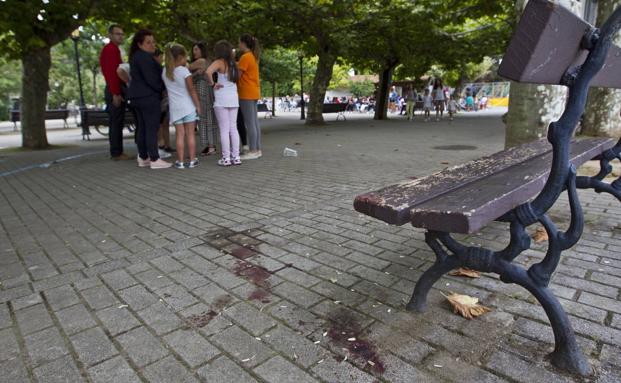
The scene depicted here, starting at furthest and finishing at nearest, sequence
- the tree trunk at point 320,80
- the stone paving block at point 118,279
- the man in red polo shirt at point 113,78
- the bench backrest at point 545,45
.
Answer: the tree trunk at point 320,80 → the man in red polo shirt at point 113,78 → the stone paving block at point 118,279 → the bench backrest at point 545,45

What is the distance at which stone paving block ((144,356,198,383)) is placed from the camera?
1785 mm

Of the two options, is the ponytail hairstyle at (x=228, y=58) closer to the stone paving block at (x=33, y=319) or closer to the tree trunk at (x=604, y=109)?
the stone paving block at (x=33, y=319)

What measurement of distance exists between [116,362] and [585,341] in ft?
6.92

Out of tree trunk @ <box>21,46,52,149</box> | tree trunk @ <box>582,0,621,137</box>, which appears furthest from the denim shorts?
tree trunk @ <box>582,0,621,137</box>

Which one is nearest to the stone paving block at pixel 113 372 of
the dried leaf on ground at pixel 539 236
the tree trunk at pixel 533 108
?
the dried leaf on ground at pixel 539 236

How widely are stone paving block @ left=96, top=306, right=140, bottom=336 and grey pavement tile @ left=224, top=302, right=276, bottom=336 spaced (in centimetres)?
49

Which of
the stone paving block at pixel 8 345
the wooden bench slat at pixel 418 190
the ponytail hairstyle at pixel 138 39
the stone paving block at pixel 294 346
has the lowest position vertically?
the stone paving block at pixel 8 345

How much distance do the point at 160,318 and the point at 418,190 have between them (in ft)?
4.94

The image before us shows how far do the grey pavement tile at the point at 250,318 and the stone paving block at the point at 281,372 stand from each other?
260 millimetres

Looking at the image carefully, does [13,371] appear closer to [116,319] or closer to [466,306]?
[116,319]

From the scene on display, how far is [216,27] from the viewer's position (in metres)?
13.1

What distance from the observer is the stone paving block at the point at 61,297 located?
8.00 ft

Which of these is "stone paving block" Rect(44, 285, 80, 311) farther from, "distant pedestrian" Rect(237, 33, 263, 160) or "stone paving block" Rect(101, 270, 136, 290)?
"distant pedestrian" Rect(237, 33, 263, 160)

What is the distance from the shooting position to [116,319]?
2.27m
